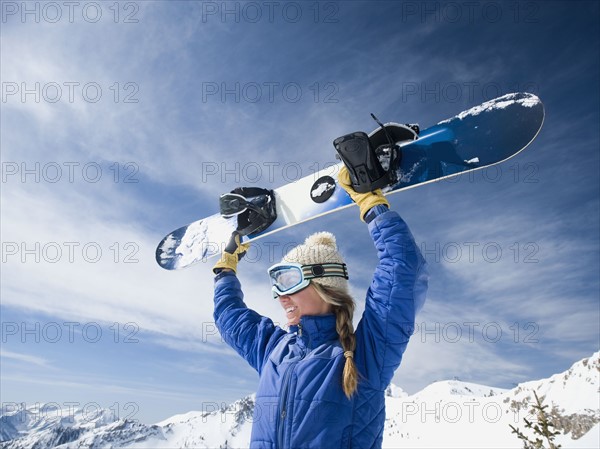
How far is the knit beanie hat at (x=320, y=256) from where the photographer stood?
2.87m

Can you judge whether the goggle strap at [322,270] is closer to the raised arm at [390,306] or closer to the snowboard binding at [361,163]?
the raised arm at [390,306]

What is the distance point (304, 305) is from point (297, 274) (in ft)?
0.80

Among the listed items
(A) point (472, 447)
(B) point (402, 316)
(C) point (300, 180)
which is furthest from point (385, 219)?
(A) point (472, 447)

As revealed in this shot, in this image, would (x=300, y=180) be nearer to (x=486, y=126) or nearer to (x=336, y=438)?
(x=486, y=126)

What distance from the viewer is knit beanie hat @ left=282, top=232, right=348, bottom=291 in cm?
287

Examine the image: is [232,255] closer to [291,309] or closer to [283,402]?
[291,309]

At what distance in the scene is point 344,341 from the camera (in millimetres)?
2484

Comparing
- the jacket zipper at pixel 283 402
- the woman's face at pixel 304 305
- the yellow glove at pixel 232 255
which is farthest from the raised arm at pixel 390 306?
the yellow glove at pixel 232 255

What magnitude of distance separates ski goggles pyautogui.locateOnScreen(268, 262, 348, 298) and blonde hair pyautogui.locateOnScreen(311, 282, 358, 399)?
8cm

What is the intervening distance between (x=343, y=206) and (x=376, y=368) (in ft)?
8.73

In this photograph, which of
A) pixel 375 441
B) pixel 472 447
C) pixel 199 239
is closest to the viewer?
pixel 375 441

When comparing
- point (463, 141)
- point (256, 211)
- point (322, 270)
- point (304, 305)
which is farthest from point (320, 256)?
point (256, 211)

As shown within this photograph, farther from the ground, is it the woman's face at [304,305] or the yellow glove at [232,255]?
the yellow glove at [232,255]

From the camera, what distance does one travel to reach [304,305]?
276 centimetres
